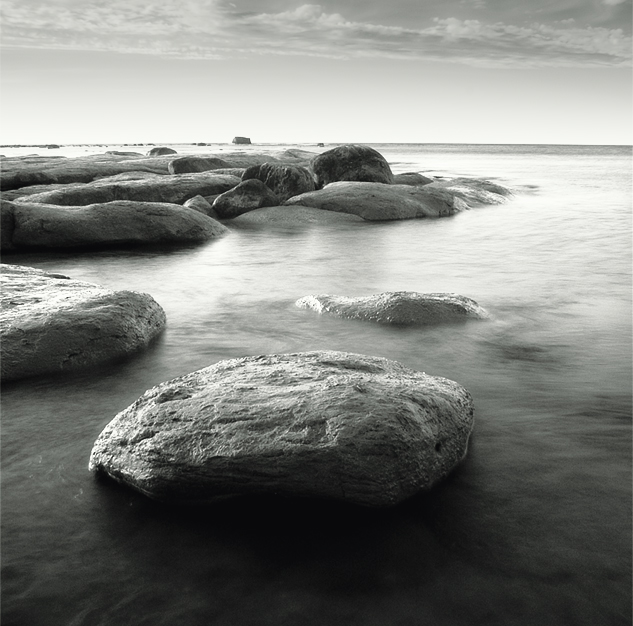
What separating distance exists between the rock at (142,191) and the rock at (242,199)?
122 cm

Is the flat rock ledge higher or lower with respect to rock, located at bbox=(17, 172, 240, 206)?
higher

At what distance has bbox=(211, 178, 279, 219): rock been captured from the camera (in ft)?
54.6

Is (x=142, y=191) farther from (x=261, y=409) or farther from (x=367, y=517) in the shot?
(x=367, y=517)

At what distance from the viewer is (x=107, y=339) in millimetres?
5613

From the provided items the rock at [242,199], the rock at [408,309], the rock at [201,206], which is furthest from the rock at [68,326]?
the rock at [242,199]

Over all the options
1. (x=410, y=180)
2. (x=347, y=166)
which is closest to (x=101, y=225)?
(x=347, y=166)

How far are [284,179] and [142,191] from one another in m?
3.95

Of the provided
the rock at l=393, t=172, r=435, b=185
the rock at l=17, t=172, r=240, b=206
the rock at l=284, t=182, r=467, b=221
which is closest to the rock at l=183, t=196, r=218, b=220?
the rock at l=17, t=172, r=240, b=206

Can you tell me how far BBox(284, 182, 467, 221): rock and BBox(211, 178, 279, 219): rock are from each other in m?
0.73

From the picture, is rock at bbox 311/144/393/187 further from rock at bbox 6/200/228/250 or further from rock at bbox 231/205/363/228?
rock at bbox 6/200/228/250

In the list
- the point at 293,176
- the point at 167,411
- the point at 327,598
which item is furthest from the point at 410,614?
the point at 293,176

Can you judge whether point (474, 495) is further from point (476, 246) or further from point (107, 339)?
point (476, 246)

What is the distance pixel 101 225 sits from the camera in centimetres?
1185

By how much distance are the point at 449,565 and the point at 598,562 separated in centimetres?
68
